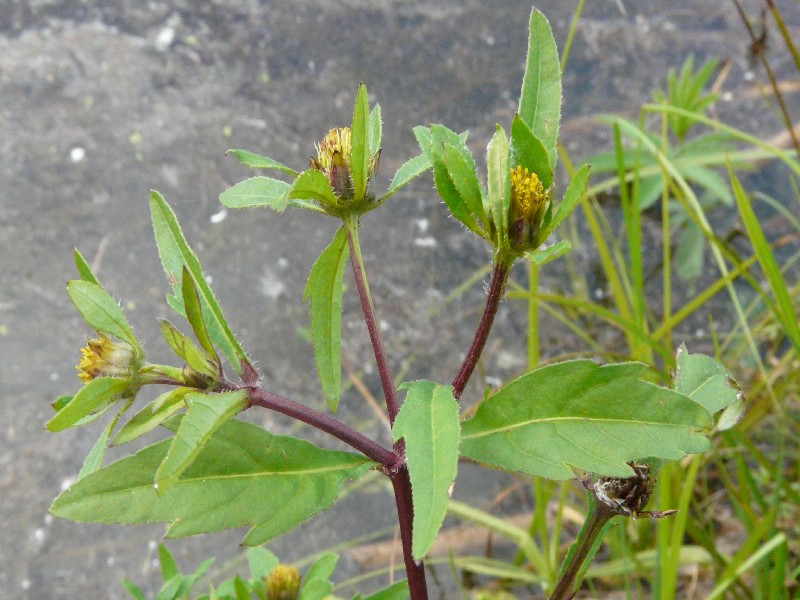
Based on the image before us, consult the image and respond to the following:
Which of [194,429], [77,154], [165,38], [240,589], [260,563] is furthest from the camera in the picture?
[165,38]

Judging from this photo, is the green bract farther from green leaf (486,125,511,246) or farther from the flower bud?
the flower bud

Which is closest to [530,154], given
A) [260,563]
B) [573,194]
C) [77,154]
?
[573,194]

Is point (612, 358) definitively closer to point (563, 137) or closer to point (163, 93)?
point (563, 137)

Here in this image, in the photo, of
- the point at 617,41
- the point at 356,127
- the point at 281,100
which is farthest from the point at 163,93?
the point at 356,127

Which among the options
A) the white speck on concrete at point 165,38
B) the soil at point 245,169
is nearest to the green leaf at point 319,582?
the soil at point 245,169

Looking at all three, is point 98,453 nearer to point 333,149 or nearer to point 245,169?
point 333,149

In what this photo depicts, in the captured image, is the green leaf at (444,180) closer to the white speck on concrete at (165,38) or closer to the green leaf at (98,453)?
the green leaf at (98,453)
